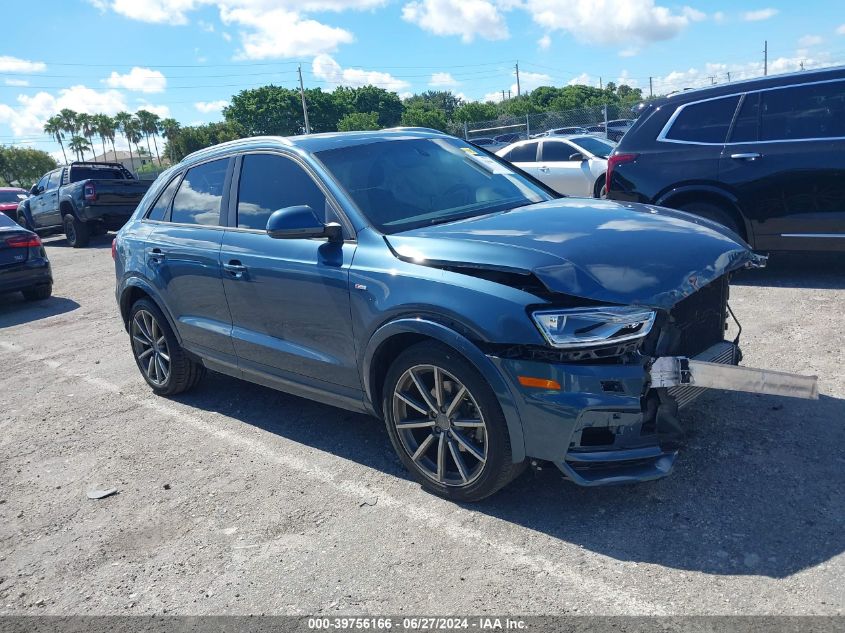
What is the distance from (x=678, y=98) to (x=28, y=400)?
A: 22.6 feet

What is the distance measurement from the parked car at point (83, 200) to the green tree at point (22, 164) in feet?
277

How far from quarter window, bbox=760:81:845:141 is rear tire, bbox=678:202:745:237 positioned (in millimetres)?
775

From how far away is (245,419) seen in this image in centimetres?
518

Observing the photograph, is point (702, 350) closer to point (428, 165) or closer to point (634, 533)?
point (634, 533)

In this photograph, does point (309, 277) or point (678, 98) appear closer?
point (309, 277)

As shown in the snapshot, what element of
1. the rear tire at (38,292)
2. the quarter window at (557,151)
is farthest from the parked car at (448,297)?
the quarter window at (557,151)

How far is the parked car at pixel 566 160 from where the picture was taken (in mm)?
12680

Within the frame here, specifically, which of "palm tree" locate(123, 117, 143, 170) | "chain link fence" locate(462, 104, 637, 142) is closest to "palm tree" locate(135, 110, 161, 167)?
"palm tree" locate(123, 117, 143, 170)

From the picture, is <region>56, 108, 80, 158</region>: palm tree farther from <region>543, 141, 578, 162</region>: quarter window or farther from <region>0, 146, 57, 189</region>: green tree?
<region>543, 141, 578, 162</region>: quarter window

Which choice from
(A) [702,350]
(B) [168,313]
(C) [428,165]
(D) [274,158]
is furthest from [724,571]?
(B) [168,313]

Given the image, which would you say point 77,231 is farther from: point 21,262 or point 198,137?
point 198,137

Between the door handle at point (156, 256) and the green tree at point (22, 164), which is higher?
the green tree at point (22, 164)

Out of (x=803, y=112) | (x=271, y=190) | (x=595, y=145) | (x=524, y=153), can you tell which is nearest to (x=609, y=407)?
(x=271, y=190)

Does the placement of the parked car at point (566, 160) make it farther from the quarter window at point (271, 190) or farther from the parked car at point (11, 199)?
the parked car at point (11, 199)
